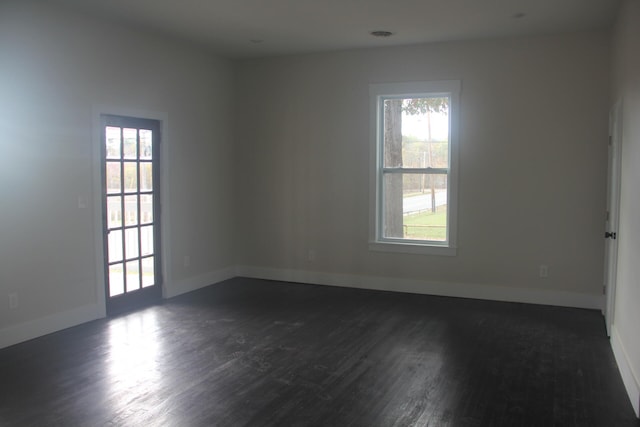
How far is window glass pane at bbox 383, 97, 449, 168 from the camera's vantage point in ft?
20.6

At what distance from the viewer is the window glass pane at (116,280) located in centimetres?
542

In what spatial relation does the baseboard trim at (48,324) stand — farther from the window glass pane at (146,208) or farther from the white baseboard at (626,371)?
the white baseboard at (626,371)

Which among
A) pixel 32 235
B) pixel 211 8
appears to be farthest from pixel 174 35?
pixel 32 235

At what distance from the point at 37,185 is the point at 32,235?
0.41m

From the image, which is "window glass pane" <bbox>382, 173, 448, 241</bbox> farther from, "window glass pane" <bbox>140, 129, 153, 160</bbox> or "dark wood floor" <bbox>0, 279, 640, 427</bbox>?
"window glass pane" <bbox>140, 129, 153, 160</bbox>

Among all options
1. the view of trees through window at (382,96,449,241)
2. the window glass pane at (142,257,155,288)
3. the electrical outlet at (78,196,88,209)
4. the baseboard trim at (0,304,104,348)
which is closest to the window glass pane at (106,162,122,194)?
the electrical outlet at (78,196,88,209)

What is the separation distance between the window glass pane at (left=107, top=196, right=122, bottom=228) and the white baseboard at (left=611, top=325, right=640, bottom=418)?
4.45m

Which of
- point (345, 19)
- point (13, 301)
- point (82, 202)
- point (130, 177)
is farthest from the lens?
point (130, 177)

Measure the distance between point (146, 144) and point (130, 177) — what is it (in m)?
0.42

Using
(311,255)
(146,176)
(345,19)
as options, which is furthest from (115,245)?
(345,19)

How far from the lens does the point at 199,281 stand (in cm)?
664

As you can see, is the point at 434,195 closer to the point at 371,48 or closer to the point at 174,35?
the point at 371,48

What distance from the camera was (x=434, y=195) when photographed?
20.9 ft

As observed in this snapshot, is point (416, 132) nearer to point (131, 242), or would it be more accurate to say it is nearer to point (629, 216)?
point (629, 216)
